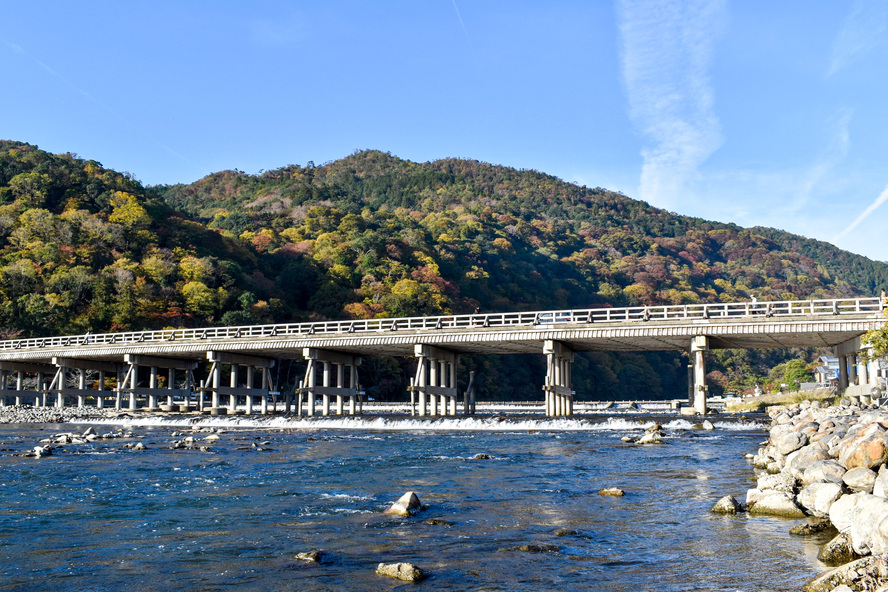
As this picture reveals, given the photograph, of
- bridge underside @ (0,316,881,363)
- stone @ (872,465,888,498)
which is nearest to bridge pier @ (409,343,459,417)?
bridge underside @ (0,316,881,363)

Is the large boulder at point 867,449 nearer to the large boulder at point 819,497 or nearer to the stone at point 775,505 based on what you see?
the large boulder at point 819,497

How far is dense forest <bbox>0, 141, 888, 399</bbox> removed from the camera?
73562 mm

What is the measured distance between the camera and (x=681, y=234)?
177 meters

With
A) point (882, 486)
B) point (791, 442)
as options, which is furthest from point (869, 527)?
point (791, 442)

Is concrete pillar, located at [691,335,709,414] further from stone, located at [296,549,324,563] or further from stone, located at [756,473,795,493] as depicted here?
stone, located at [296,549,324,563]

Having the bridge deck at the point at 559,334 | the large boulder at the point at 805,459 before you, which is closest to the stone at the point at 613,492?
the large boulder at the point at 805,459

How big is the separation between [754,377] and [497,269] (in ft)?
143

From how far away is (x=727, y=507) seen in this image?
1380 cm

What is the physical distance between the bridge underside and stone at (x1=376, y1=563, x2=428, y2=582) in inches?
1294

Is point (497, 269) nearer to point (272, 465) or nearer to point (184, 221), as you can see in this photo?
point (184, 221)

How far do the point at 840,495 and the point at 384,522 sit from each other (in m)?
8.16

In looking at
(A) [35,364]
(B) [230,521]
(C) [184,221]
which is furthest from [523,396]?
(B) [230,521]

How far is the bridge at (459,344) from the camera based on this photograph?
125 feet

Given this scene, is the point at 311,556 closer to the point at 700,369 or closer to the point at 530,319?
the point at 700,369
